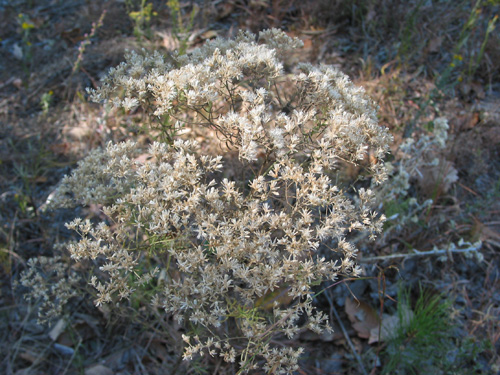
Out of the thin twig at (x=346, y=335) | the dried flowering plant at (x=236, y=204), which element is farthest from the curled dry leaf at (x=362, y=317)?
the dried flowering plant at (x=236, y=204)

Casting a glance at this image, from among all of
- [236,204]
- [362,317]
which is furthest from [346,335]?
[236,204]

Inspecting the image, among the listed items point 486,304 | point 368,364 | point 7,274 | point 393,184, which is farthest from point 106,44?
point 486,304

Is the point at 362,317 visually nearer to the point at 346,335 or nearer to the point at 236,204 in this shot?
the point at 346,335

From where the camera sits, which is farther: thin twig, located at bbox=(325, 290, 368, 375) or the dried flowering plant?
thin twig, located at bbox=(325, 290, 368, 375)

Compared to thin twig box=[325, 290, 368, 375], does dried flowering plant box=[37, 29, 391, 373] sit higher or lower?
higher

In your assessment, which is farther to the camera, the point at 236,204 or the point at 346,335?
the point at 346,335

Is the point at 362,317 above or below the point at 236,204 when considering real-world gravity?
below

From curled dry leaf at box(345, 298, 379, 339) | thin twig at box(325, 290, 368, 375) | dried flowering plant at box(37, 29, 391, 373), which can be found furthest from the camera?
curled dry leaf at box(345, 298, 379, 339)

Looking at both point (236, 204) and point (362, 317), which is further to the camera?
point (362, 317)

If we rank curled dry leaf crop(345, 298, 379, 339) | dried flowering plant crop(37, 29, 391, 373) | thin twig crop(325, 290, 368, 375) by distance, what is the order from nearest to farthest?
dried flowering plant crop(37, 29, 391, 373)
thin twig crop(325, 290, 368, 375)
curled dry leaf crop(345, 298, 379, 339)

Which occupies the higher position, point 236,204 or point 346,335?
point 236,204

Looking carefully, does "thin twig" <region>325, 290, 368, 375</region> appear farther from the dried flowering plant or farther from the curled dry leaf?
the dried flowering plant

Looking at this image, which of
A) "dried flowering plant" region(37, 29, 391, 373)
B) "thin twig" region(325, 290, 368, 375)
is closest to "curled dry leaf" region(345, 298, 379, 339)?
"thin twig" region(325, 290, 368, 375)
